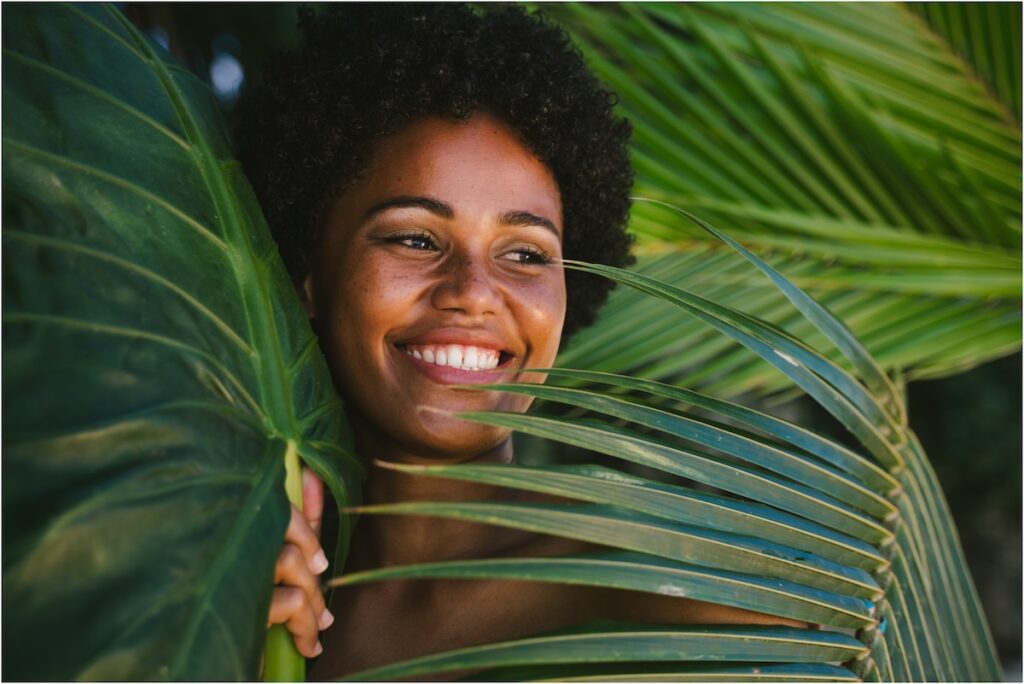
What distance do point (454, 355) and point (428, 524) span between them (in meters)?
0.36

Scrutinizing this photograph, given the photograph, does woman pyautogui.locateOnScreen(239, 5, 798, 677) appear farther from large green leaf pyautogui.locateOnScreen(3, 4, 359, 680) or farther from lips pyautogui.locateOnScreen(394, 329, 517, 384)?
large green leaf pyautogui.locateOnScreen(3, 4, 359, 680)

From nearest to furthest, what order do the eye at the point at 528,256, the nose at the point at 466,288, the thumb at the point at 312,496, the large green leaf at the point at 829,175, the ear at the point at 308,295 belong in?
the thumb at the point at 312,496 < the nose at the point at 466,288 < the eye at the point at 528,256 < the ear at the point at 308,295 < the large green leaf at the point at 829,175

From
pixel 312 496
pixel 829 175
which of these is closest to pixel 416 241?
pixel 312 496

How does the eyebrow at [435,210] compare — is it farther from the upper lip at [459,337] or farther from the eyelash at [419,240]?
the upper lip at [459,337]

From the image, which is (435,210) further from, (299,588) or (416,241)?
(299,588)

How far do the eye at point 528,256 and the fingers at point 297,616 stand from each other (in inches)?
24.4

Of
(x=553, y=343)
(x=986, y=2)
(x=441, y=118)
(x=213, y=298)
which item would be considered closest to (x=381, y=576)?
(x=213, y=298)

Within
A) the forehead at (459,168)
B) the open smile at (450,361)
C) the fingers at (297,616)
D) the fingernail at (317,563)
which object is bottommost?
the fingers at (297,616)

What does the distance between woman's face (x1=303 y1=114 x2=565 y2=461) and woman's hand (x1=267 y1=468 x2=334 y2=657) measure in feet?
1.25

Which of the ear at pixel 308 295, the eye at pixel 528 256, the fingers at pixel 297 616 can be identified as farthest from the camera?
the ear at pixel 308 295

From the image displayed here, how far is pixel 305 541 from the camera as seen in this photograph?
1.00 metres

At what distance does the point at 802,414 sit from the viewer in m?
4.28

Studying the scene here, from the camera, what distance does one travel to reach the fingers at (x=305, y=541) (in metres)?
0.99

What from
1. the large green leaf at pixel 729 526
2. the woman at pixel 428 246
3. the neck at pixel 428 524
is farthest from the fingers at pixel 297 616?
the neck at pixel 428 524
